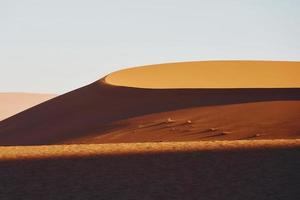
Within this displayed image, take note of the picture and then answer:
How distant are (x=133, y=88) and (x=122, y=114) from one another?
751 centimetres

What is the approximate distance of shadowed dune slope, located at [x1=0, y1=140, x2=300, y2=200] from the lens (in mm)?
16094

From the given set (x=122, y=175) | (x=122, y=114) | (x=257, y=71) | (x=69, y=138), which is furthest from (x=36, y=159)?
(x=257, y=71)

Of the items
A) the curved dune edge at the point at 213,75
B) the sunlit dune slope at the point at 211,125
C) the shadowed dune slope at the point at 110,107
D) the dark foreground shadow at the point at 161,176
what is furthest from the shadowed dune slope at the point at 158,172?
the curved dune edge at the point at 213,75

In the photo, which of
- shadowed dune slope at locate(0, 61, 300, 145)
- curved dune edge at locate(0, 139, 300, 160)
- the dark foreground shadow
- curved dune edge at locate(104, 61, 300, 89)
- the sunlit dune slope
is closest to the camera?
the dark foreground shadow

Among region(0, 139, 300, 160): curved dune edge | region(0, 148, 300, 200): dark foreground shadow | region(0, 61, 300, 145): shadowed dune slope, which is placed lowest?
region(0, 148, 300, 200): dark foreground shadow

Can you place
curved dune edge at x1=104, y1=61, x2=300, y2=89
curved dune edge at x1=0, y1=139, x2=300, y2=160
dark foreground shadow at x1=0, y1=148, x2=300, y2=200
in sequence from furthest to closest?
1. curved dune edge at x1=104, y1=61, x2=300, y2=89
2. curved dune edge at x1=0, y1=139, x2=300, y2=160
3. dark foreground shadow at x1=0, y1=148, x2=300, y2=200

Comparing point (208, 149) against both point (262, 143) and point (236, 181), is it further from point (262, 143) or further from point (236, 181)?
point (236, 181)

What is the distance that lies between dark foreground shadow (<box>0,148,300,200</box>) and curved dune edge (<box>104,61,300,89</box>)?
132ft

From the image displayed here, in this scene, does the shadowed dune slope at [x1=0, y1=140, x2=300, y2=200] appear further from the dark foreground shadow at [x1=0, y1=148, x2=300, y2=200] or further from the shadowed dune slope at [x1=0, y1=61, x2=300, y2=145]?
the shadowed dune slope at [x1=0, y1=61, x2=300, y2=145]

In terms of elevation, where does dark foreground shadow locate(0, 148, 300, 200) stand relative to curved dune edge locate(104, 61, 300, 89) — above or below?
below

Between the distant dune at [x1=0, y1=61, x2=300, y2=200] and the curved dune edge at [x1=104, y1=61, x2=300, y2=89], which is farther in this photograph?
the curved dune edge at [x1=104, y1=61, x2=300, y2=89]

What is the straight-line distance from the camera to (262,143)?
944 inches

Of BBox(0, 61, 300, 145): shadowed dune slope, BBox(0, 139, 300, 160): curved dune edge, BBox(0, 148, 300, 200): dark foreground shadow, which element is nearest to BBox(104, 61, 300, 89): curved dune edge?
BBox(0, 61, 300, 145): shadowed dune slope

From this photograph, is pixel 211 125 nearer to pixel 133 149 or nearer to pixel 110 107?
pixel 110 107
